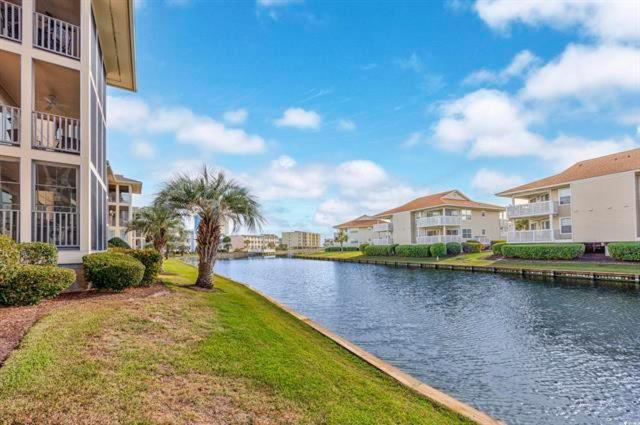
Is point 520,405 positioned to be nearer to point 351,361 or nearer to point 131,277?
point 351,361

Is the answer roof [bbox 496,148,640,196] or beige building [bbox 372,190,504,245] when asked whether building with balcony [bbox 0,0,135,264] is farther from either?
beige building [bbox 372,190,504,245]

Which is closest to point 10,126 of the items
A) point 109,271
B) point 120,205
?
point 109,271

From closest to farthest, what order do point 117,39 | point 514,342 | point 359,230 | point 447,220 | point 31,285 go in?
point 31,285
point 514,342
point 117,39
point 447,220
point 359,230

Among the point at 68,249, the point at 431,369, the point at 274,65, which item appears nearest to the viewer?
the point at 431,369

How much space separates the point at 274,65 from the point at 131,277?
14.6m

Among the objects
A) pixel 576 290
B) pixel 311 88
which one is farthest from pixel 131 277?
pixel 576 290

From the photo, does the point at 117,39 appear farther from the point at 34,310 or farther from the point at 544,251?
the point at 544,251

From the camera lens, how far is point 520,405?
631cm

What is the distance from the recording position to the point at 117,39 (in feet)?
44.9

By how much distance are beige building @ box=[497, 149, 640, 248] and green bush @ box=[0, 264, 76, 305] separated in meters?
36.1

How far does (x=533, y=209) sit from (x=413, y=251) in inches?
591

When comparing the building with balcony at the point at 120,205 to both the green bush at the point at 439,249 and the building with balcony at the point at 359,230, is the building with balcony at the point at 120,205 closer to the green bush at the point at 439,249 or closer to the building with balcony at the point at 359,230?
the green bush at the point at 439,249

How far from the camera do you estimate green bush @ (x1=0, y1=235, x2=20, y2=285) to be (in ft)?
22.2

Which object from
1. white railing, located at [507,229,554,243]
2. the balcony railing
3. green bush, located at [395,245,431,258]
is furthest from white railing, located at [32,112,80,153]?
the balcony railing
